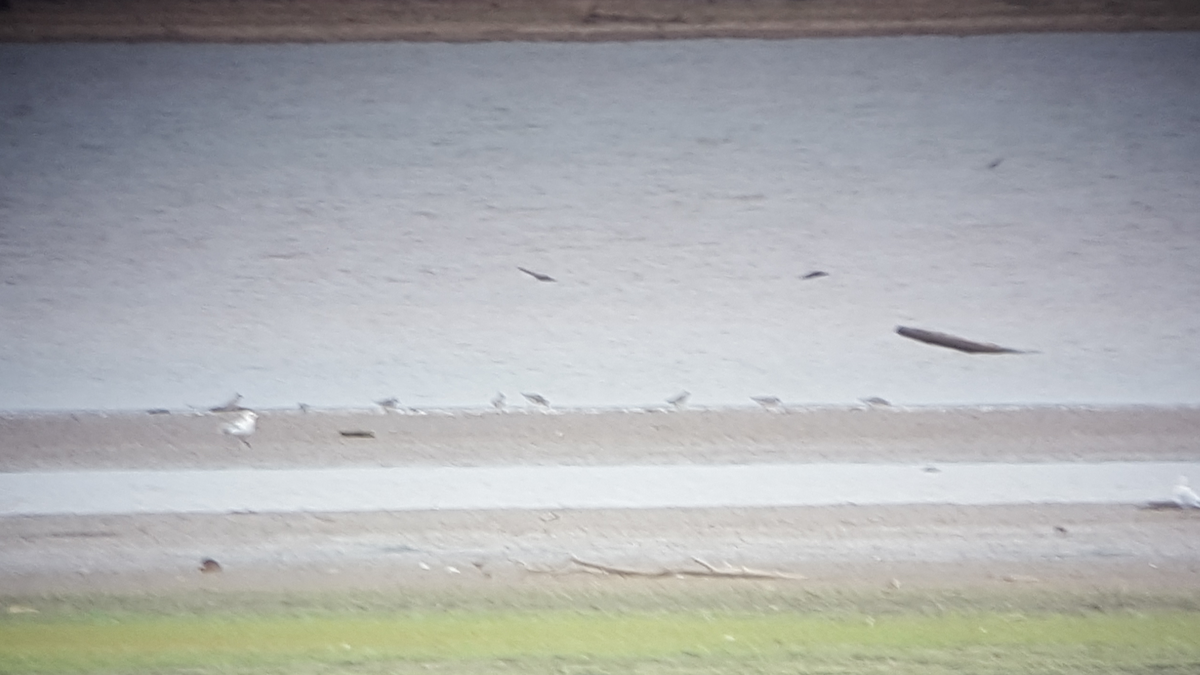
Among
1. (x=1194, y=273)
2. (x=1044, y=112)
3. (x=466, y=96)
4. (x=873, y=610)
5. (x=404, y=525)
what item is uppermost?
(x=466, y=96)

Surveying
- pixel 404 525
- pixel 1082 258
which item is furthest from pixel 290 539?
pixel 1082 258

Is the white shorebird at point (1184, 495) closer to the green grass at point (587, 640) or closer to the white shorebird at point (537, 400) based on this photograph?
the green grass at point (587, 640)

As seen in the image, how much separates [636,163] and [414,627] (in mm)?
552

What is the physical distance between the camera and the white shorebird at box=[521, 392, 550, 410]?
1.03 meters

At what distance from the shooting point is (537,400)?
103 centimetres

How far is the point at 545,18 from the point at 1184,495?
889mm

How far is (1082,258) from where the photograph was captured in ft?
3.39

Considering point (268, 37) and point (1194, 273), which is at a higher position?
point (268, 37)

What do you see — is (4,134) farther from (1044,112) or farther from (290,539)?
(1044,112)

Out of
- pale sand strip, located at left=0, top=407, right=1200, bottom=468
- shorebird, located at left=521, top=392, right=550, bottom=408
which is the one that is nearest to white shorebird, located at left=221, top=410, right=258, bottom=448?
pale sand strip, located at left=0, top=407, right=1200, bottom=468

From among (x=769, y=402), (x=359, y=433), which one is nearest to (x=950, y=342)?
(x=769, y=402)

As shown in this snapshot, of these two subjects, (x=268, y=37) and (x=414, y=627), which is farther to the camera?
(x=268, y=37)

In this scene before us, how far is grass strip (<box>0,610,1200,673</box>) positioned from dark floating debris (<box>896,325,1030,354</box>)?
0.28 meters

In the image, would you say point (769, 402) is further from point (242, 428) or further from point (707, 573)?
point (242, 428)
